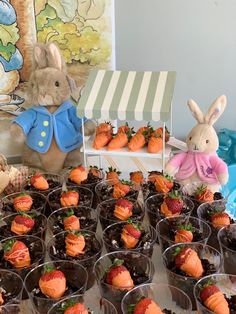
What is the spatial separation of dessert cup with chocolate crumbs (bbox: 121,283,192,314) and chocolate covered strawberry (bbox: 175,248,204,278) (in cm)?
6

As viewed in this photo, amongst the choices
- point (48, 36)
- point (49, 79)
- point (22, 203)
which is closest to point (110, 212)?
point (22, 203)

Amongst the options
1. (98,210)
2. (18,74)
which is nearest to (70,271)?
(98,210)

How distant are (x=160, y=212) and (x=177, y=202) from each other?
2.3 inches

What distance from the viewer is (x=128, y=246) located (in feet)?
3.81

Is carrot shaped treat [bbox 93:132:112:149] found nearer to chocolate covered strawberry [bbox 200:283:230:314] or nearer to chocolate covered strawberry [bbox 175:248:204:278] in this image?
Result: chocolate covered strawberry [bbox 175:248:204:278]

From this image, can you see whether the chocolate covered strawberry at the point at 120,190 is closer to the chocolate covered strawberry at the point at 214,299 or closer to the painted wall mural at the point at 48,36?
the chocolate covered strawberry at the point at 214,299

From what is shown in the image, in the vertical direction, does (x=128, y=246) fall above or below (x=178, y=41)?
below

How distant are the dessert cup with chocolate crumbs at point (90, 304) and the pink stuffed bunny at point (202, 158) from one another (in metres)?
0.62

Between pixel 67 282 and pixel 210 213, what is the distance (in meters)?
0.46

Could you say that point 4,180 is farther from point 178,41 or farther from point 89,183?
point 178,41

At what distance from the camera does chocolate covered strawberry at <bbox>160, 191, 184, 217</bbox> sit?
1.27 metres

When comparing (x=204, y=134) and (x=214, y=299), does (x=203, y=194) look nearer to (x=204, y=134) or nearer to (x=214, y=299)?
(x=204, y=134)

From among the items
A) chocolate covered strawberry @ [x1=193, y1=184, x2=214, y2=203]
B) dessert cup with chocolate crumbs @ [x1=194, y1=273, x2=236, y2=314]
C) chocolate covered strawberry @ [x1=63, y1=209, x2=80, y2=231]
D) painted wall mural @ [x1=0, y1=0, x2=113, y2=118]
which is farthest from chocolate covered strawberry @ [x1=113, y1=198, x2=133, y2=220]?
painted wall mural @ [x1=0, y1=0, x2=113, y2=118]

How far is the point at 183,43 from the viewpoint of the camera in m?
2.13
